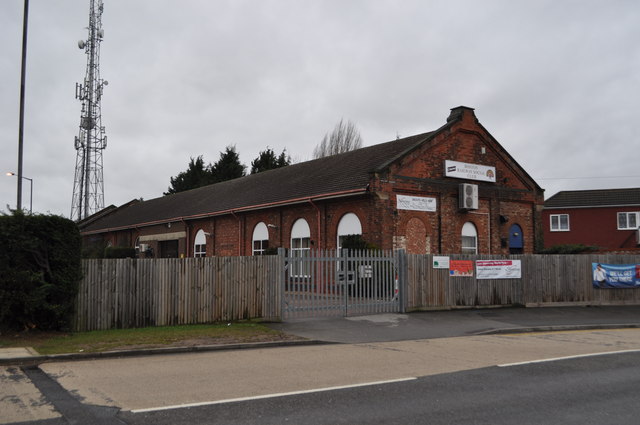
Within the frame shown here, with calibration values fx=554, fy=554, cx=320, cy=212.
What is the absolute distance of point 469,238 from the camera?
80.6ft

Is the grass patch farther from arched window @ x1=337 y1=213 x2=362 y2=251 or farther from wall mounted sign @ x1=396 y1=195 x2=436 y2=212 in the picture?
wall mounted sign @ x1=396 y1=195 x2=436 y2=212

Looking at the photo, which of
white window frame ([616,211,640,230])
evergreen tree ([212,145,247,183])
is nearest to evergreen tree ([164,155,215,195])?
evergreen tree ([212,145,247,183])

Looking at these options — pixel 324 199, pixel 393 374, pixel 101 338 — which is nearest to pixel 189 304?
pixel 101 338

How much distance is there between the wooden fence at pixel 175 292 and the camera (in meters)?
12.7

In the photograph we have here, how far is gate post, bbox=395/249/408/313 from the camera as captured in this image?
16.7 m

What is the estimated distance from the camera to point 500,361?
9.53 metres

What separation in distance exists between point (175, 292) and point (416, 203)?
11852 mm

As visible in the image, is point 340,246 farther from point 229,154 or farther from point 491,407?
point 229,154

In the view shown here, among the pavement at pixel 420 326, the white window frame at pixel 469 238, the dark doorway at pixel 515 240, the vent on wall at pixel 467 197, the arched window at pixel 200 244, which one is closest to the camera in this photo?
the pavement at pixel 420 326

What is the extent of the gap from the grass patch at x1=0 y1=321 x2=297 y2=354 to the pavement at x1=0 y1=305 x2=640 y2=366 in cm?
33

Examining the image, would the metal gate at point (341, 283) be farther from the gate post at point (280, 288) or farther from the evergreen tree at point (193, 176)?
the evergreen tree at point (193, 176)

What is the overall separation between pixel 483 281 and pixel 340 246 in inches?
255

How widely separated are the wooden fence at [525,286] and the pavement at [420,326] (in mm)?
451

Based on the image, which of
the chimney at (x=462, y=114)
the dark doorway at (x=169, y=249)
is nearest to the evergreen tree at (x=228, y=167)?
the dark doorway at (x=169, y=249)
